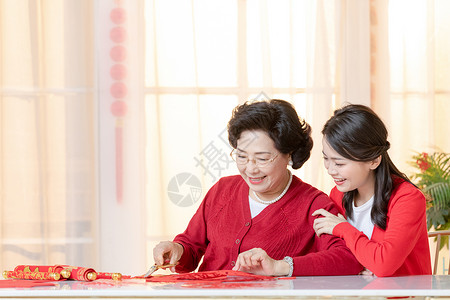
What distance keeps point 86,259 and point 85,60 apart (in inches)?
47.6

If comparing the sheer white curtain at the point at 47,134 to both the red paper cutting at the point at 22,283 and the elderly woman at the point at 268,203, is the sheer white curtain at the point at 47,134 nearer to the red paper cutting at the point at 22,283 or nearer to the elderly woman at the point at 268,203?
the elderly woman at the point at 268,203

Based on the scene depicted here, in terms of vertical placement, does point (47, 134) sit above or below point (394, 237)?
above

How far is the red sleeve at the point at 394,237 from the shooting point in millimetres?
1749

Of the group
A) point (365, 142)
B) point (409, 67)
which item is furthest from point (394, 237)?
point (409, 67)

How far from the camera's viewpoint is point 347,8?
3.94 metres

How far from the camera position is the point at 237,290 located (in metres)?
1.45

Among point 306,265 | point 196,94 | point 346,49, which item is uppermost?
point 346,49

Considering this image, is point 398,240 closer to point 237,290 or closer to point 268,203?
point 268,203

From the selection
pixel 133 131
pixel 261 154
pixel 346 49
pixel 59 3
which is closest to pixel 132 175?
pixel 133 131

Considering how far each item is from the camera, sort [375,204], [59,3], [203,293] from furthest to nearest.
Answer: [59,3] → [375,204] → [203,293]

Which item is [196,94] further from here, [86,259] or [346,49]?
[86,259]

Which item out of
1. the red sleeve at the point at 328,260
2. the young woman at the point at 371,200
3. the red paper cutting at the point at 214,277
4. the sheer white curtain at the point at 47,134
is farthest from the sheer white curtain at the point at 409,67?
the red paper cutting at the point at 214,277

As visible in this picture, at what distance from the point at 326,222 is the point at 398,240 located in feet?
0.72

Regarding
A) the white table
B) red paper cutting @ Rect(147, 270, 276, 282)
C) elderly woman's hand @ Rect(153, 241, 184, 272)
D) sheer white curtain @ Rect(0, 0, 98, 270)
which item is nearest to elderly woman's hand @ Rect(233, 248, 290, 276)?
red paper cutting @ Rect(147, 270, 276, 282)
